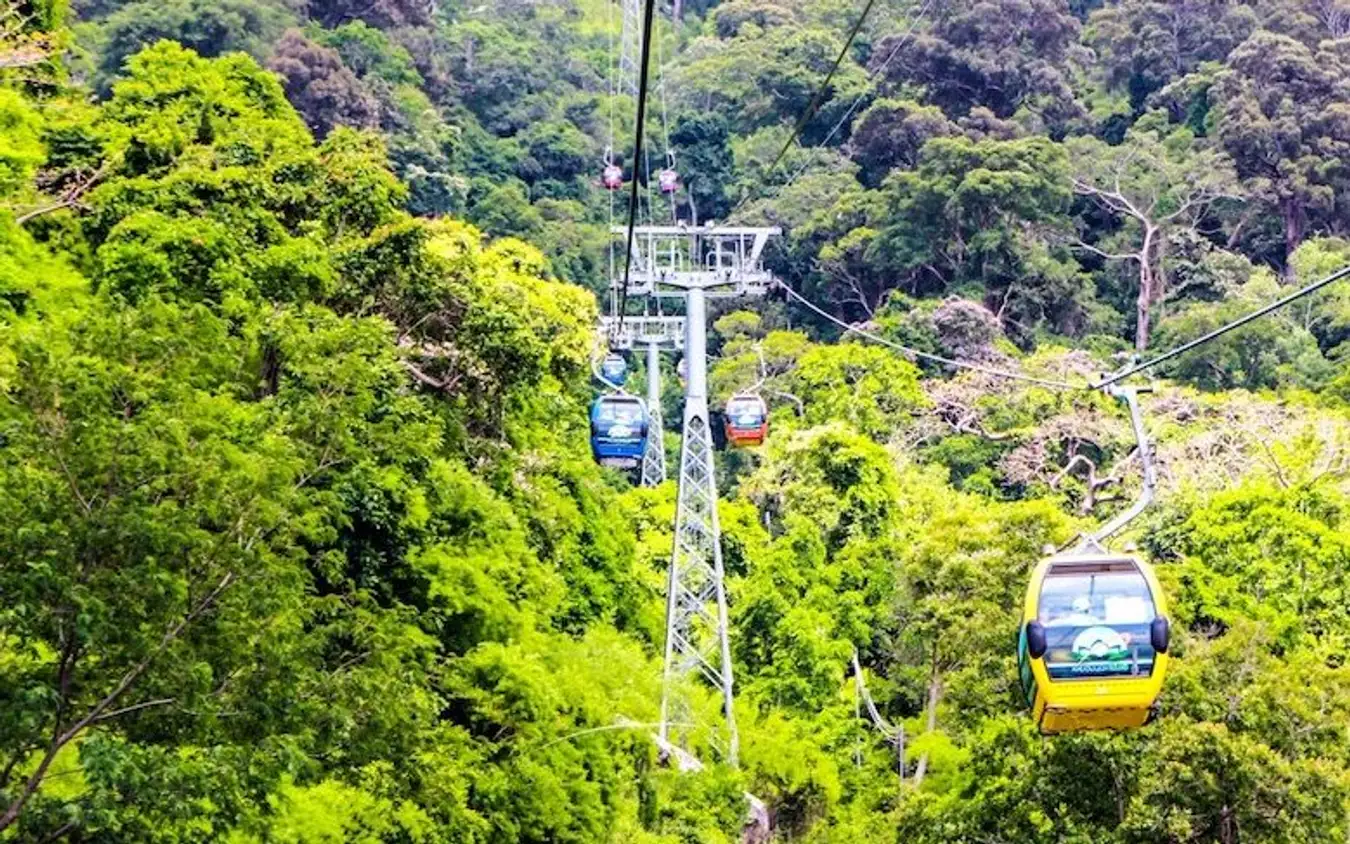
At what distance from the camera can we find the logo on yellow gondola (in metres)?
16.0

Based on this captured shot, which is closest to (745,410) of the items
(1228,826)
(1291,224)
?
(1228,826)

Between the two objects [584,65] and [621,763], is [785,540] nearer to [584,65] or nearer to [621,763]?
[621,763]

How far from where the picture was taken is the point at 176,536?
454 inches

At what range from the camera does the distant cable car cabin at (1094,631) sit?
52.5ft

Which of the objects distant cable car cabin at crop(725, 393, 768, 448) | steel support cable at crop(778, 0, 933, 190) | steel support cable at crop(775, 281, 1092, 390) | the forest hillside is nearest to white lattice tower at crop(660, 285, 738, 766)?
the forest hillside

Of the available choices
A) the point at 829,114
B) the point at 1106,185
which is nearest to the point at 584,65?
the point at 829,114

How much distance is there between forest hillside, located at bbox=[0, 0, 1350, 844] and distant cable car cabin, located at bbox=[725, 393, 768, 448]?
2.48 m

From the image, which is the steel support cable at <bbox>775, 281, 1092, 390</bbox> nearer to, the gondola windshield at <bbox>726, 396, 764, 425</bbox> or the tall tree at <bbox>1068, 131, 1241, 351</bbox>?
the gondola windshield at <bbox>726, 396, 764, 425</bbox>

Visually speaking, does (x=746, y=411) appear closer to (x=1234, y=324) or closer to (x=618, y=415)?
(x=618, y=415)

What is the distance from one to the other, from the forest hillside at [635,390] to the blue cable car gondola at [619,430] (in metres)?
0.75

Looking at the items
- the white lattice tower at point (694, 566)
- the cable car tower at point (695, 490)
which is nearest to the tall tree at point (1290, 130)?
the cable car tower at point (695, 490)

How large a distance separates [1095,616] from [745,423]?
1736 cm

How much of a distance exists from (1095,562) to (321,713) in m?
7.10

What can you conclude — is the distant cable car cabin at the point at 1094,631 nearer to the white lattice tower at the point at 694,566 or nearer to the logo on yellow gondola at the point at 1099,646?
the logo on yellow gondola at the point at 1099,646
